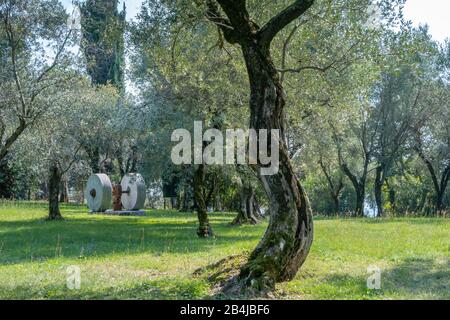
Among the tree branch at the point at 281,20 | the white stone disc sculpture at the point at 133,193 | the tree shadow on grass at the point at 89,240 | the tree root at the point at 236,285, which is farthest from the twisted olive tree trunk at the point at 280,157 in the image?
the white stone disc sculpture at the point at 133,193

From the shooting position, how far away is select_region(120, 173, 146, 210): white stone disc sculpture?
1491 inches

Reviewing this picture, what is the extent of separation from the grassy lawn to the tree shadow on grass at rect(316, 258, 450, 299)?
17 millimetres

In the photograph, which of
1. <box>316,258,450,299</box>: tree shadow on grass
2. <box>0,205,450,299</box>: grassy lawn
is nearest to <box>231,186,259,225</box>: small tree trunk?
<box>0,205,450,299</box>: grassy lawn

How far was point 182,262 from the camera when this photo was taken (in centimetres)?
1342

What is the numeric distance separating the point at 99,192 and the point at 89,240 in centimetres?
1900

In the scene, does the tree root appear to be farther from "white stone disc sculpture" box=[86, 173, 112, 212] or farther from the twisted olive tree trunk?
"white stone disc sculpture" box=[86, 173, 112, 212]

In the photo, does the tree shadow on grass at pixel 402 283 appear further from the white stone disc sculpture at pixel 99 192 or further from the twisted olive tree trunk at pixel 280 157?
the white stone disc sculpture at pixel 99 192

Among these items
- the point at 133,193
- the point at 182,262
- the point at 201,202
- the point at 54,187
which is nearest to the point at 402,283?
the point at 182,262

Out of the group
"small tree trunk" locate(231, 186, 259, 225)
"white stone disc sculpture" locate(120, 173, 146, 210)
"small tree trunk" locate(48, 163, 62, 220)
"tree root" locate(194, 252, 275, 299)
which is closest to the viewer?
"tree root" locate(194, 252, 275, 299)

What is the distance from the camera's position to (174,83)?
19.3 m
